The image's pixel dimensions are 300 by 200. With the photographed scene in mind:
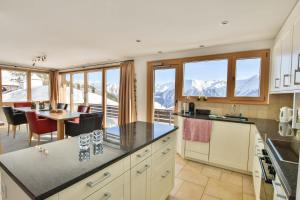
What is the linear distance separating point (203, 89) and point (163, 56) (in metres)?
1.34

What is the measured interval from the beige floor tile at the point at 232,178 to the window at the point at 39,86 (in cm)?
736

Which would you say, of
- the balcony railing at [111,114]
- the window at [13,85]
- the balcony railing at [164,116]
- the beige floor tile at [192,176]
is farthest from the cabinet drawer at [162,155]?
the window at [13,85]

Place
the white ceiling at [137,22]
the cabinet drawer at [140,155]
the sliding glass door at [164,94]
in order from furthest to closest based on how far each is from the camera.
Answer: the sliding glass door at [164,94]
the white ceiling at [137,22]
the cabinet drawer at [140,155]

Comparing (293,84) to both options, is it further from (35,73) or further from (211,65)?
(35,73)

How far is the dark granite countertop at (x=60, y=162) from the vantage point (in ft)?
2.61

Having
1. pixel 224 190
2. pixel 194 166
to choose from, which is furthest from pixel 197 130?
pixel 224 190

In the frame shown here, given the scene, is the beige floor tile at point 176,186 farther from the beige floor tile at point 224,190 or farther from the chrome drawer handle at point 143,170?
the chrome drawer handle at point 143,170

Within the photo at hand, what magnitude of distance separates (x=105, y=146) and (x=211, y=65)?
299cm

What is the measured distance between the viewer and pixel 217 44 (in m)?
3.21

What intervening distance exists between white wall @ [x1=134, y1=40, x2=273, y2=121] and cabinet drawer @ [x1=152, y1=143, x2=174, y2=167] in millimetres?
2402

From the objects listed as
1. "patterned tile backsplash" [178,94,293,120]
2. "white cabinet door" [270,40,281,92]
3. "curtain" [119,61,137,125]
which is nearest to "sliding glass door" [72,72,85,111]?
"curtain" [119,61,137,125]

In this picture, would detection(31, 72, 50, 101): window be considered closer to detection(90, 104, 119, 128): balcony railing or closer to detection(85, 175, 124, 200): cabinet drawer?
detection(90, 104, 119, 128): balcony railing

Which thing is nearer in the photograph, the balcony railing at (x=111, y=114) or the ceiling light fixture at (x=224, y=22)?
A: the ceiling light fixture at (x=224, y=22)

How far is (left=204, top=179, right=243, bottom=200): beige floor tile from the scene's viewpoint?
2088 millimetres
